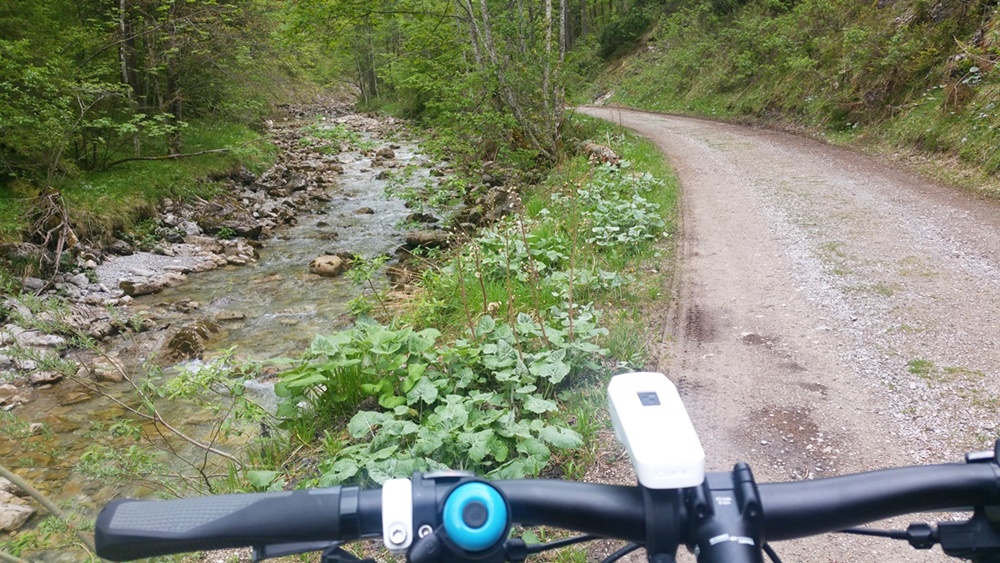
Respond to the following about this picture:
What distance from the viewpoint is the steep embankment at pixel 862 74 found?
408 inches

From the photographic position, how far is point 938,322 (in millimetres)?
4742

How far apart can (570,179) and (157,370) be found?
8320 mm

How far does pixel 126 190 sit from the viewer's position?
13547mm

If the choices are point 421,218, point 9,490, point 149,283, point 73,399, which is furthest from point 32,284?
point 421,218

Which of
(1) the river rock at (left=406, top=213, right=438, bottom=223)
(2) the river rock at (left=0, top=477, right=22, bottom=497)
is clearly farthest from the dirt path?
(1) the river rock at (left=406, top=213, right=438, bottom=223)

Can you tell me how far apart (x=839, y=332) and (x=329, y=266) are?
8579mm

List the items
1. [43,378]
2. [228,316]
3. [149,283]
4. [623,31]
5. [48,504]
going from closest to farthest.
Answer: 1. [48,504]
2. [43,378]
3. [228,316]
4. [149,283]
5. [623,31]

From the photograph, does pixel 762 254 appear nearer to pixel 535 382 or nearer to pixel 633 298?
pixel 633 298

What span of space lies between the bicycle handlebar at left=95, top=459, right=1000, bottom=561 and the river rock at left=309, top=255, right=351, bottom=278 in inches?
406

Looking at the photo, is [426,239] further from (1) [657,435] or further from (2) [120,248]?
(1) [657,435]

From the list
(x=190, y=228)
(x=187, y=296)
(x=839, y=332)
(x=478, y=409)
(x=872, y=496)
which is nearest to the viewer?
(x=872, y=496)

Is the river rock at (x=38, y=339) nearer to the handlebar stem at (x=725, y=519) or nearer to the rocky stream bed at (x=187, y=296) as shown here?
the rocky stream bed at (x=187, y=296)

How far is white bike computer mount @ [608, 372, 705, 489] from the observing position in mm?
910

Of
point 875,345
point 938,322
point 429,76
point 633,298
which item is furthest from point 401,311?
point 429,76
